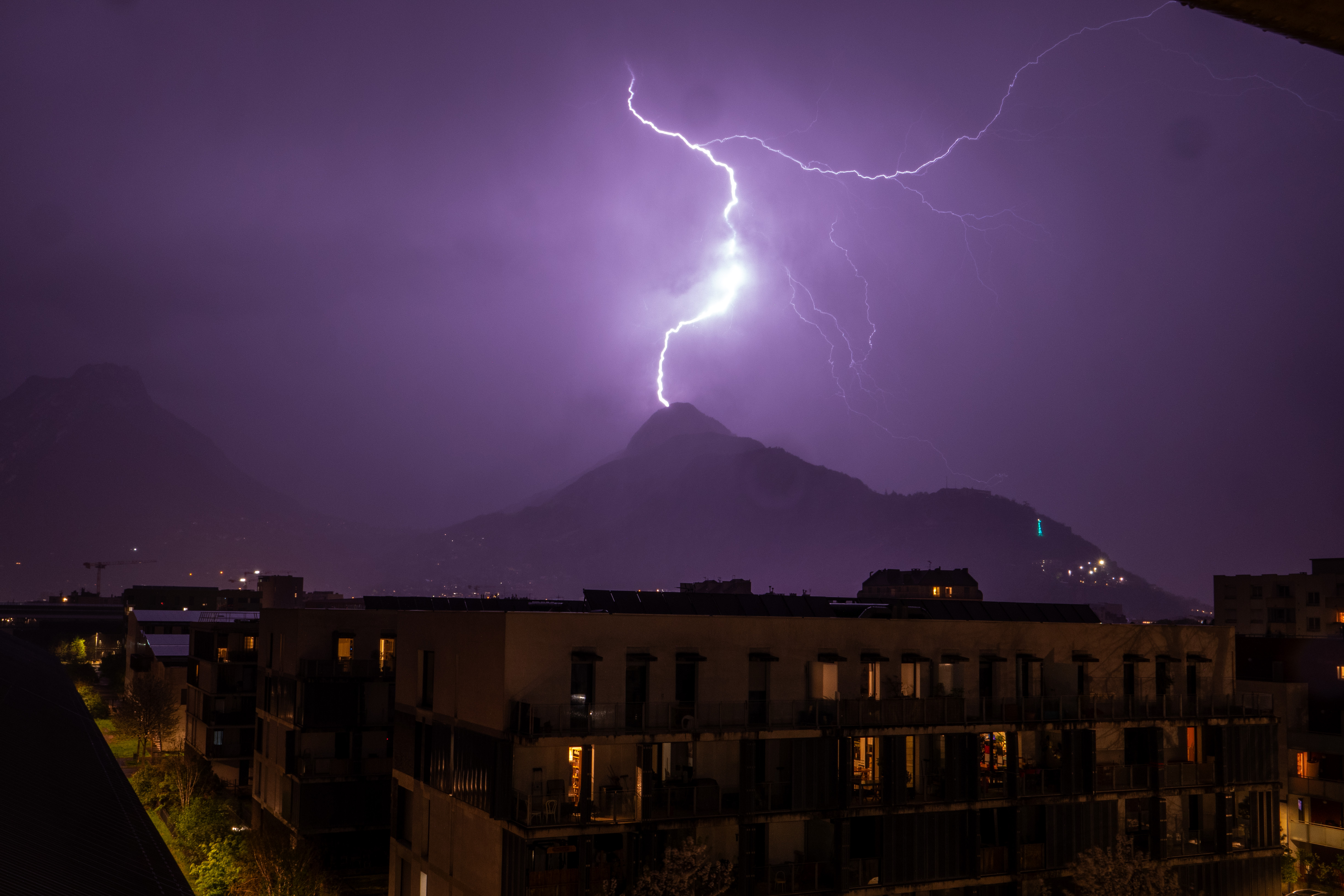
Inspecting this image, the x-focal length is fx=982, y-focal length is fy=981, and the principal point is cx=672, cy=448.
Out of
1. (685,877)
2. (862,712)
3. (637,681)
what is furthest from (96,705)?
(862,712)

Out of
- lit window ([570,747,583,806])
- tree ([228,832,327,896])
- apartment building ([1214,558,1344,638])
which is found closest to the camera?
lit window ([570,747,583,806])

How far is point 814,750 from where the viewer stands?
28.4 metres

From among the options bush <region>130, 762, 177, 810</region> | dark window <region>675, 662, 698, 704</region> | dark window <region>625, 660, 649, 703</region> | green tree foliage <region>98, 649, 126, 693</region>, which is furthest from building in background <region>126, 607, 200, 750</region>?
dark window <region>675, 662, 698, 704</region>

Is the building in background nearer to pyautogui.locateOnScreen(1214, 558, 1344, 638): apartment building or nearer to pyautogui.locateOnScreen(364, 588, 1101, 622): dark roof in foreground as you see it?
pyautogui.locateOnScreen(364, 588, 1101, 622): dark roof in foreground

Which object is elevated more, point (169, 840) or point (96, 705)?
point (169, 840)

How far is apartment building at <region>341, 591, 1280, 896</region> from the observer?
85.3 feet

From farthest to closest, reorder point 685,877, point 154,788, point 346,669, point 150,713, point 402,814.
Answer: point 150,713 → point 154,788 → point 346,669 → point 402,814 → point 685,877

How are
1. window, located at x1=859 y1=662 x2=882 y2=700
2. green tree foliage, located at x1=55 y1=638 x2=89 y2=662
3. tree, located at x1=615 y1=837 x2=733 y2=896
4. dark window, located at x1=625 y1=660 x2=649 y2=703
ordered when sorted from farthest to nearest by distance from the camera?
green tree foliage, located at x1=55 y1=638 x2=89 y2=662, window, located at x1=859 y1=662 x2=882 y2=700, dark window, located at x1=625 y1=660 x2=649 y2=703, tree, located at x1=615 y1=837 x2=733 y2=896

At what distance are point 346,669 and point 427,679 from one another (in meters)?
12.6

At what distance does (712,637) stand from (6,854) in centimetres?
1876

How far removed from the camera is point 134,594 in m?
139

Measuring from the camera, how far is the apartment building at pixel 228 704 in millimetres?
55844

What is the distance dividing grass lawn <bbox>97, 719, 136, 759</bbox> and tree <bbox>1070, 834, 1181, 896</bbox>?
62.0 meters

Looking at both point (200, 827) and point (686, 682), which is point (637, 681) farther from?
point (200, 827)
